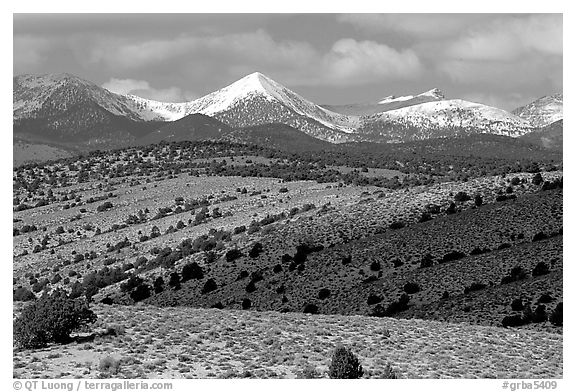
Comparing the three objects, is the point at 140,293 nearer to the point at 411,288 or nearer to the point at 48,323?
the point at 411,288

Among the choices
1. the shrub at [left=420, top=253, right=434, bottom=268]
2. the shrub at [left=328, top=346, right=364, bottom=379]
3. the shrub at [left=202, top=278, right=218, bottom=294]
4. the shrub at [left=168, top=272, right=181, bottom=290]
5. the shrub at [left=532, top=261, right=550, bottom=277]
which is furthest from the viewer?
the shrub at [left=168, top=272, right=181, bottom=290]

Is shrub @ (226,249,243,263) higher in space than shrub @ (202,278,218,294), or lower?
higher

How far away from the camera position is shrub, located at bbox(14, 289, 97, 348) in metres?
24.4

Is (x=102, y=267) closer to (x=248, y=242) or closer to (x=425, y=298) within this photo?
(x=248, y=242)

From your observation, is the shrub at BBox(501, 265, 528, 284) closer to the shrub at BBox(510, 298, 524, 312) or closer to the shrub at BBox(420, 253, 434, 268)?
the shrub at BBox(510, 298, 524, 312)

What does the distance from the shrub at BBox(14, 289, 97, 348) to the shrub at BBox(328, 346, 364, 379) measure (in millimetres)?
8707

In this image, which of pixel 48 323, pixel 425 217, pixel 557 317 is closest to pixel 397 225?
pixel 425 217

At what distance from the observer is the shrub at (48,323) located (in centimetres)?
2436

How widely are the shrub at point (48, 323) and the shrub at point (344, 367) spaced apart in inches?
343

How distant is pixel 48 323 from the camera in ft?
81.6

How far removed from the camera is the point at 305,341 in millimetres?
26672

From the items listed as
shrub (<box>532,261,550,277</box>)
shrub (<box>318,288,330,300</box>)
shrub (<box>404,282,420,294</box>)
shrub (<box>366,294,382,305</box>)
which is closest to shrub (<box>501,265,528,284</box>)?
shrub (<box>532,261,550,277</box>)

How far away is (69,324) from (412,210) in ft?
139

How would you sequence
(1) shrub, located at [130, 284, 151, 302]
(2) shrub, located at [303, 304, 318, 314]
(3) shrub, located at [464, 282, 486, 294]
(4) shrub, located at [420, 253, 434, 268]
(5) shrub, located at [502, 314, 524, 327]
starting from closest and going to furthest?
(5) shrub, located at [502, 314, 524, 327] → (3) shrub, located at [464, 282, 486, 294] → (2) shrub, located at [303, 304, 318, 314] → (4) shrub, located at [420, 253, 434, 268] → (1) shrub, located at [130, 284, 151, 302]
